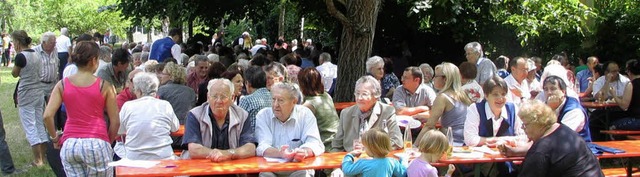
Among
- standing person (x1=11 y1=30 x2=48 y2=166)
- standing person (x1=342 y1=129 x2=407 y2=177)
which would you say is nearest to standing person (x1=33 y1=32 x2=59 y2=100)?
standing person (x1=11 y1=30 x2=48 y2=166)

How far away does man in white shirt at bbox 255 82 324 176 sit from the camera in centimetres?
576

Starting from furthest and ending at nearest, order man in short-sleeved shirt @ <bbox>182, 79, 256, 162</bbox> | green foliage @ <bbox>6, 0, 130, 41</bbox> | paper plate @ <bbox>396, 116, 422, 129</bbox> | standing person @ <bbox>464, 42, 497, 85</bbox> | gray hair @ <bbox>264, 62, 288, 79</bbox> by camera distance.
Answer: green foliage @ <bbox>6, 0, 130, 41</bbox>
standing person @ <bbox>464, 42, 497, 85</bbox>
gray hair @ <bbox>264, 62, 288, 79</bbox>
paper plate @ <bbox>396, 116, 422, 129</bbox>
man in short-sleeved shirt @ <bbox>182, 79, 256, 162</bbox>

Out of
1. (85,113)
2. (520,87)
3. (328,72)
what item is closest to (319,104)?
(85,113)

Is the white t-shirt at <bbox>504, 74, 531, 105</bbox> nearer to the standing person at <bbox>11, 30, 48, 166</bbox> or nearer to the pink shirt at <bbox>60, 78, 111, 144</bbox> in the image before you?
the pink shirt at <bbox>60, 78, 111, 144</bbox>

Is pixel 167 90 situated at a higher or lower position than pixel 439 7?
lower

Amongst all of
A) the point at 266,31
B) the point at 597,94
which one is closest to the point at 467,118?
the point at 597,94

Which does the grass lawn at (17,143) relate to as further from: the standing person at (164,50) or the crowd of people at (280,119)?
the standing person at (164,50)

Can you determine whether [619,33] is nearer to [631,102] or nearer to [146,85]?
[631,102]

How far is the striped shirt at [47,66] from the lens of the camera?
29.1 feet

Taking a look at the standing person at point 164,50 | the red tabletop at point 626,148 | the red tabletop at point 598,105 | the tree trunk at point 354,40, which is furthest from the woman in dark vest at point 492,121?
the standing person at point 164,50

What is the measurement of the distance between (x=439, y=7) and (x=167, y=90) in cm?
765

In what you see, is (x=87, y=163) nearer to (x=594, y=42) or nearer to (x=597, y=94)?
(x=597, y=94)

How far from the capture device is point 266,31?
Result: 32000 millimetres

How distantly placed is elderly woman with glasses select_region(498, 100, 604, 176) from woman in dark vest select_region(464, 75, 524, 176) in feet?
4.00
